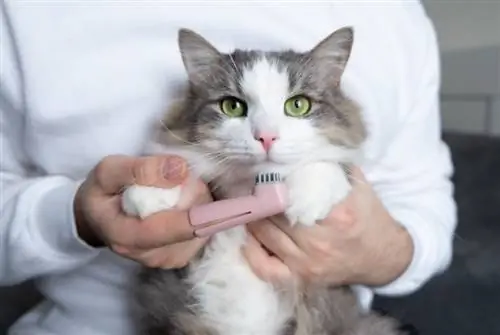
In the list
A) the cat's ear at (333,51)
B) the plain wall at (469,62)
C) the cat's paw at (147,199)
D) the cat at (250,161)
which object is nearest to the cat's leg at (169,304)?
the cat at (250,161)

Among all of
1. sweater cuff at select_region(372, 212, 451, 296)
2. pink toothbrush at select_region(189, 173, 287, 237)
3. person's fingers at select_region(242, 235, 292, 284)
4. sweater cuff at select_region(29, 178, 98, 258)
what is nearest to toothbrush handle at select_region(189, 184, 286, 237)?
pink toothbrush at select_region(189, 173, 287, 237)

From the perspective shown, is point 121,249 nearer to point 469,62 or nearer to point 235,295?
point 235,295

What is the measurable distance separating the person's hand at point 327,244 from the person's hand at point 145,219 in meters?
0.07

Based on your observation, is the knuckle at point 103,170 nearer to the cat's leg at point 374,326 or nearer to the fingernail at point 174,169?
the fingernail at point 174,169

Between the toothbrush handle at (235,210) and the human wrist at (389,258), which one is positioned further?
the human wrist at (389,258)

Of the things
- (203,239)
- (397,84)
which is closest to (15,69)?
(203,239)

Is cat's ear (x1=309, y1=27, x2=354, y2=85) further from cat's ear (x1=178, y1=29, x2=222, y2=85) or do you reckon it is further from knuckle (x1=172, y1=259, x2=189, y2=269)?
knuckle (x1=172, y1=259, x2=189, y2=269)

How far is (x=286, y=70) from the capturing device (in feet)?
2.87

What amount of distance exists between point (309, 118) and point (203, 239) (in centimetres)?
17

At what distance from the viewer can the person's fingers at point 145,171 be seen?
2.63 ft

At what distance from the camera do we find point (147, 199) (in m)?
0.80

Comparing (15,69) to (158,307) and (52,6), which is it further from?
(158,307)

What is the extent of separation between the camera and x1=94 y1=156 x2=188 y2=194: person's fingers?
0.80 meters

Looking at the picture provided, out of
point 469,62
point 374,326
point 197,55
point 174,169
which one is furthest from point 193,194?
point 469,62
